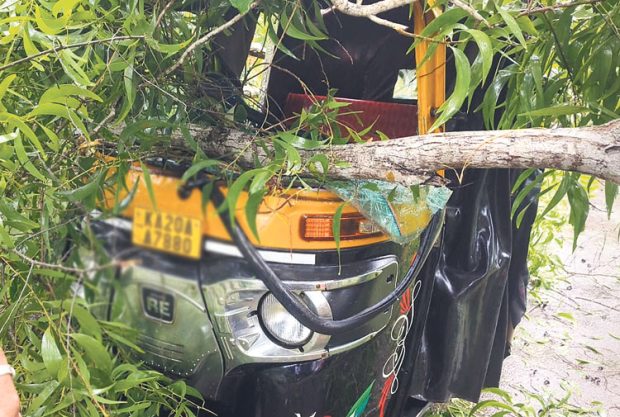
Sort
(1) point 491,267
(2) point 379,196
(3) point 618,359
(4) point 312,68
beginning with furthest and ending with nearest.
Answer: (3) point 618,359
(4) point 312,68
(1) point 491,267
(2) point 379,196

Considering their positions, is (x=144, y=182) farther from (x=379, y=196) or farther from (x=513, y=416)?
(x=513, y=416)

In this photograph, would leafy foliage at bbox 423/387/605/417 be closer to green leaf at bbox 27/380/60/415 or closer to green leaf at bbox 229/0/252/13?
green leaf at bbox 27/380/60/415

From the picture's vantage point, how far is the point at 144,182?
660mm

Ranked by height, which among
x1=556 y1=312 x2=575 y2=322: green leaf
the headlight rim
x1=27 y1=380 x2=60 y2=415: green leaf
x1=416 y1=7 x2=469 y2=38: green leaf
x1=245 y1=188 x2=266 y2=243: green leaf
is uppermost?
x1=416 y1=7 x2=469 y2=38: green leaf

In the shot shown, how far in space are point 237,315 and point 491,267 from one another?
1297 millimetres

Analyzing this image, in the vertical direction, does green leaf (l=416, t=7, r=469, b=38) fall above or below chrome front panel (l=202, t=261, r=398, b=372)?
above

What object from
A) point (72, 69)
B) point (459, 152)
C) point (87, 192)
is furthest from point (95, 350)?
point (459, 152)

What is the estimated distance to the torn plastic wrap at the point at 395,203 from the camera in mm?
1075

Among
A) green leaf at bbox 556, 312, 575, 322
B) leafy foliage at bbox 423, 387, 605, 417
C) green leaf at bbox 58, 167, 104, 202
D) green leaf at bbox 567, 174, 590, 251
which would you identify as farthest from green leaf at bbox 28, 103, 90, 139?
green leaf at bbox 556, 312, 575, 322

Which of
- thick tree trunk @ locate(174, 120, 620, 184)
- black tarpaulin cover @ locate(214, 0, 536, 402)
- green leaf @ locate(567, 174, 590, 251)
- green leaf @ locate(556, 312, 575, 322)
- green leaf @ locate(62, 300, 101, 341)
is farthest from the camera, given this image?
green leaf @ locate(556, 312, 575, 322)

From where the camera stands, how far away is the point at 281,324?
1068 mm

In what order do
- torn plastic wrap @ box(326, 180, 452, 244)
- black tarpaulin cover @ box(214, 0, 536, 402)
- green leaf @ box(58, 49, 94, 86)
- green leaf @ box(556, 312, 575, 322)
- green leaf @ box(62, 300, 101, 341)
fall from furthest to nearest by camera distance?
green leaf @ box(556, 312, 575, 322), black tarpaulin cover @ box(214, 0, 536, 402), torn plastic wrap @ box(326, 180, 452, 244), green leaf @ box(58, 49, 94, 86), green leaf @ box(62, 300, 101, 341)

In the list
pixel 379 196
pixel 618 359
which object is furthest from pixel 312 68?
pixel 618 359

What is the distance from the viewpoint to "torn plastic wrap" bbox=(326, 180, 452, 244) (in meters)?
1.08
